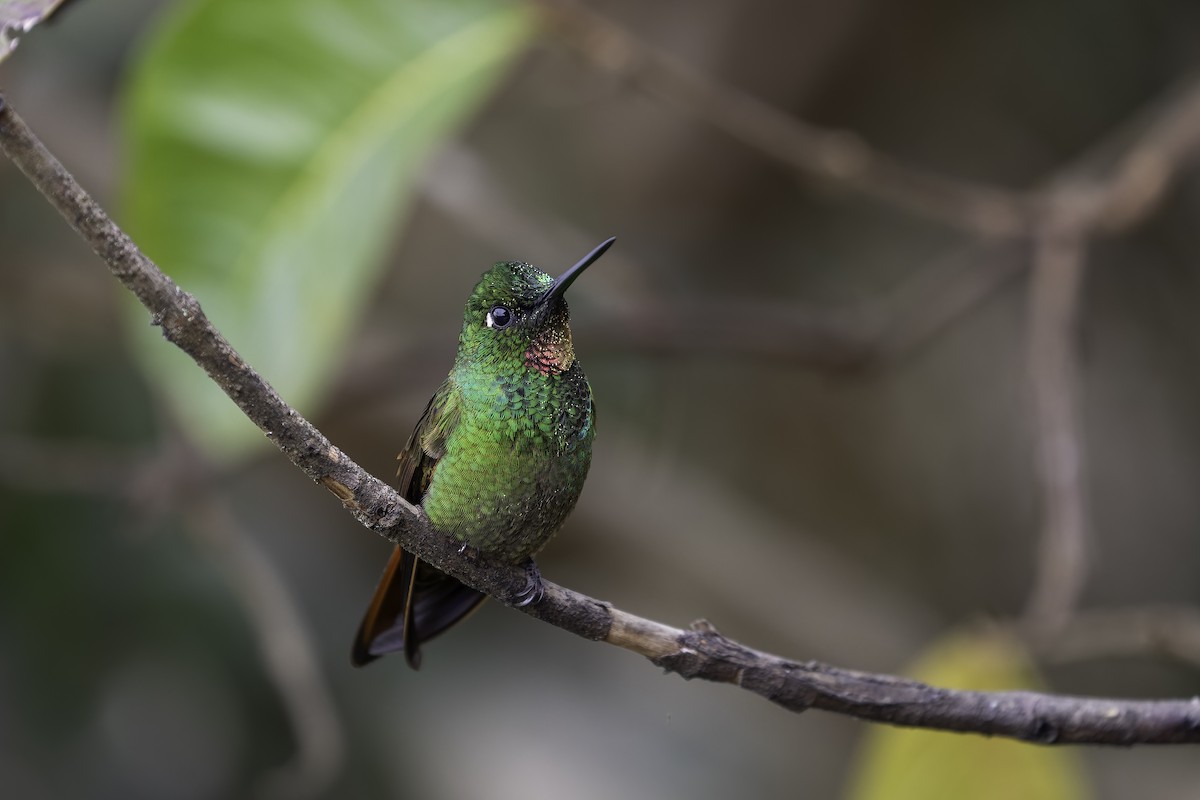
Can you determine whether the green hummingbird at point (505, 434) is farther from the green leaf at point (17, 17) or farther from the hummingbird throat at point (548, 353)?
the green leaf at point (17, 17)

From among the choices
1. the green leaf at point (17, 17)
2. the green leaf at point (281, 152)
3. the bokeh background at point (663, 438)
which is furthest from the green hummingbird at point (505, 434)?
the bokeh background at point (663, 438)

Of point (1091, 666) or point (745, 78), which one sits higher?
point (745, 78)

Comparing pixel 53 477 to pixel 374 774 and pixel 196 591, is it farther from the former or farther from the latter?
pixel 374 774

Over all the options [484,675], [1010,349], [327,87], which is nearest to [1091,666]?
[1010,349]

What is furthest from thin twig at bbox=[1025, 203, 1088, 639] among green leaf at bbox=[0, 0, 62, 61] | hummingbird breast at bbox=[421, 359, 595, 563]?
green leaf at bbox=[0, 0, 62, 61]

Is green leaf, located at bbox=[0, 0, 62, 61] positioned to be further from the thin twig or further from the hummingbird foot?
the thin twig

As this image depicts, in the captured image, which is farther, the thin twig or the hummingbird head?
the thin twig
